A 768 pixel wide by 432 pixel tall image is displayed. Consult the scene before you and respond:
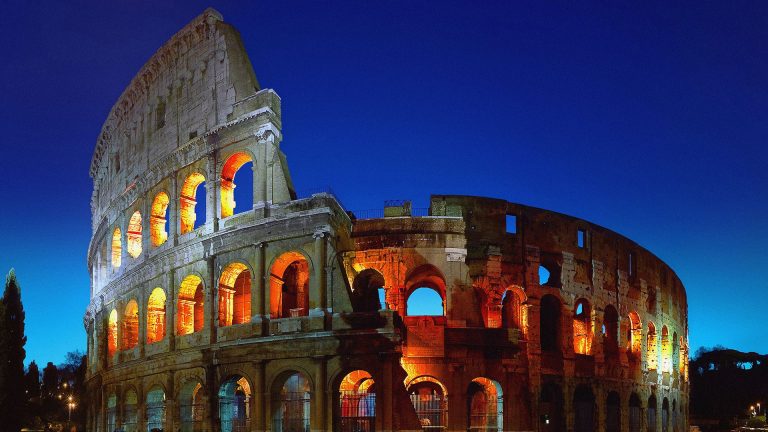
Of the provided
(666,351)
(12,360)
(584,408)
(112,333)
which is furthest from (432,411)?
(12,360)

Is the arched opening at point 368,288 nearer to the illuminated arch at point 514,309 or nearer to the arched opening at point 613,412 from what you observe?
the illuminated arch at point 514,309

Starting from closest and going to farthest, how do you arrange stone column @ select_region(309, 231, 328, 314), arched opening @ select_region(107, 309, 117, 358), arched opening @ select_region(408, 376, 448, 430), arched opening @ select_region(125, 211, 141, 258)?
stone column @ select_region(309, 231, 328, 314), arched opening @ select_region(408, 376, 448, 430), arched opening @ select_region(125, 211, 141, 258), arched opening @ select_region(107, 309, 117, 358)

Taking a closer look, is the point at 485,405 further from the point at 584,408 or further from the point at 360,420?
the point at 360,420

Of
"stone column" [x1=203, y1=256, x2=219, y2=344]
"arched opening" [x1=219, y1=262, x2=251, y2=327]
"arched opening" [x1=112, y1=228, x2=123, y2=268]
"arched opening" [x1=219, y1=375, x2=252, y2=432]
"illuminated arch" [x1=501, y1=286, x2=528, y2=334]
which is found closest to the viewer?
"arched opening" [x1=219, y1=375, x2=252, y2=432]

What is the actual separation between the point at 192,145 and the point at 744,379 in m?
56.3

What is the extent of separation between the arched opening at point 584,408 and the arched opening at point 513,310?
371cm

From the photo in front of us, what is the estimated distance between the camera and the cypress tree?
2938 cm

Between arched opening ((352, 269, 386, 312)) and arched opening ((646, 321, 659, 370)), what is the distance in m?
14.8

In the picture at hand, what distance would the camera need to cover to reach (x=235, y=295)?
25000mm

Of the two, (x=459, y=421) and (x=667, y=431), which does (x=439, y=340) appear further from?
(x=667, y=431)

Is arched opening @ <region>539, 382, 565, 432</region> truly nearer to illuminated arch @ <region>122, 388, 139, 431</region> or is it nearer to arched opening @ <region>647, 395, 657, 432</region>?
arched opening @ <region>647, 395, 657, 432</region>

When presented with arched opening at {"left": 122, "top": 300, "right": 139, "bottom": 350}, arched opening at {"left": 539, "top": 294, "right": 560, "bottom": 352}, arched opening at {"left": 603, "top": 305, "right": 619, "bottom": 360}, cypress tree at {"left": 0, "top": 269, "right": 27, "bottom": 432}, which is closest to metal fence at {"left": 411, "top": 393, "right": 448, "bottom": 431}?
arched opening at {"left": 539, "top": 294, "right": 560, "bottom": 352}

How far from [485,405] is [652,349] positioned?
11510 mm

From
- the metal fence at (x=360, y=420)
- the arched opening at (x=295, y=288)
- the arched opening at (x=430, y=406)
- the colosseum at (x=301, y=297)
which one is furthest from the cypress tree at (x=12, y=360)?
the arched opening at (x=430, y=406)
